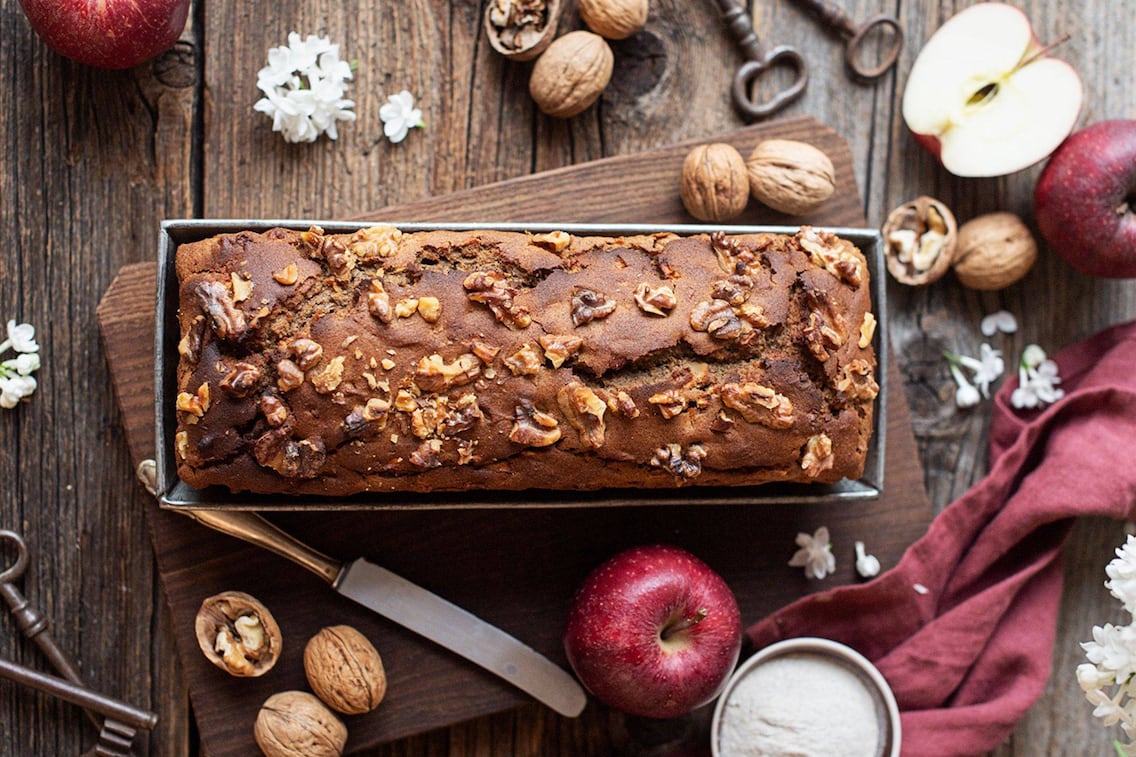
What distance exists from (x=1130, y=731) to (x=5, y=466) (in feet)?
7.07

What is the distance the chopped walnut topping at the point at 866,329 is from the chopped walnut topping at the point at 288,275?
1.01 meters

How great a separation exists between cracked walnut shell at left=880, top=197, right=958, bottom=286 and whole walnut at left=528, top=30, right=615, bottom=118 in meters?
0.71

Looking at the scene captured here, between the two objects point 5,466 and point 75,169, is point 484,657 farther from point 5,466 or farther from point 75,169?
point 75,169

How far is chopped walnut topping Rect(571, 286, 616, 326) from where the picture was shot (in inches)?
66.1

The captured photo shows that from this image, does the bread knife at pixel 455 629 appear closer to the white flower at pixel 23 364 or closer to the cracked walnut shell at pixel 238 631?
the cracked walnut shell at pixel 238 631

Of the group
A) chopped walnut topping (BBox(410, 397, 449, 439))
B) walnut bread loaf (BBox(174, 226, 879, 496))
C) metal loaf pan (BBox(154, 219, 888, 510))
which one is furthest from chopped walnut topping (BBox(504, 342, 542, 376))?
metal loaf pan (BBox(154, 219, 888, 510))

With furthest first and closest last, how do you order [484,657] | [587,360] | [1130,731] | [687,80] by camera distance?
[687,80], [484,657], [587,360], [1130,731]

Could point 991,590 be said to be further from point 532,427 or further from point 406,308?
point 406,308

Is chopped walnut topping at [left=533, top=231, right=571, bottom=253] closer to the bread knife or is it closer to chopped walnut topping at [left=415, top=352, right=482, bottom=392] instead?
chopped walnut topping at [left=415, top=352, right=482, bottom=392]

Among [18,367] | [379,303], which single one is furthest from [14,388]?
[379,303]

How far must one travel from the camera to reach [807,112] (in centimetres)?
216

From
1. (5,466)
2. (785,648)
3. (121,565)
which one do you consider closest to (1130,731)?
(785,648)

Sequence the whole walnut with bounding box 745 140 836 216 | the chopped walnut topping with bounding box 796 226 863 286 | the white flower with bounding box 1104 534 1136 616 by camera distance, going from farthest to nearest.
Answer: the whole walnut with bounding box 745 140 836 216
the chopped walnut topping with bounding box 796 226 863 286
the white flower with bounding box 1104 534 1136 616

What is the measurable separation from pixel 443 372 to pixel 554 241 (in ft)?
1.03
